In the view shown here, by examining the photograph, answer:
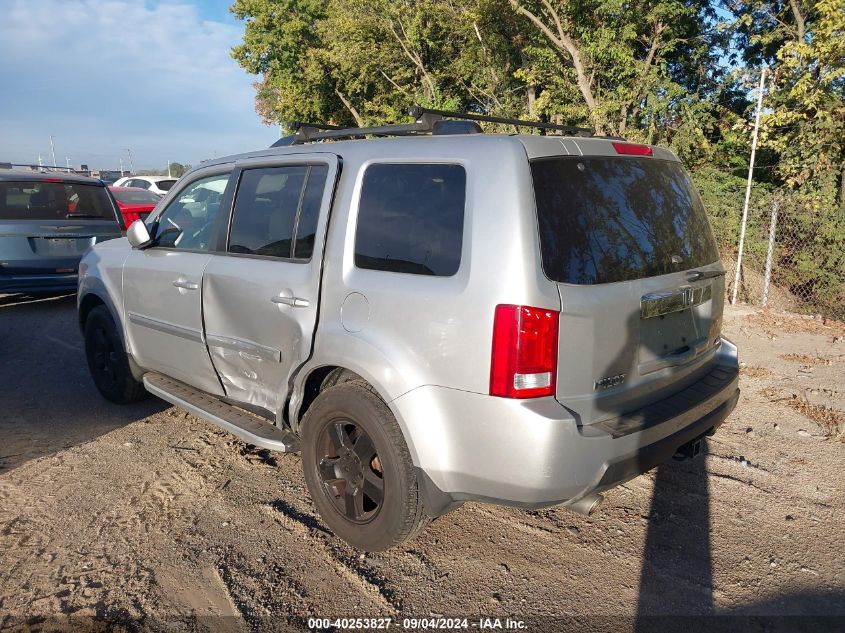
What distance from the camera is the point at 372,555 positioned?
3064 millimetres

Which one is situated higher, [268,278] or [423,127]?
[423,127]

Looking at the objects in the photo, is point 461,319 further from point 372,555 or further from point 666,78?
point 666,78

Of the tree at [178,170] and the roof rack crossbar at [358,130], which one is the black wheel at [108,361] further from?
the tree at [178,170]

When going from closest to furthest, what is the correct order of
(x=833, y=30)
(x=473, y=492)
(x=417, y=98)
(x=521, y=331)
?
(x=521, y=331), (x=473, y=492), (x=833, y=30), (x=417, y=98)

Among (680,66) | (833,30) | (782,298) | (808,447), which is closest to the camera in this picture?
(808,447)

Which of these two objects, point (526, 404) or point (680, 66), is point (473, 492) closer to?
point (526, 404)

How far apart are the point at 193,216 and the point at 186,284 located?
58 centimetres

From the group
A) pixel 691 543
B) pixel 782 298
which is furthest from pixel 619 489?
pixel 782 298

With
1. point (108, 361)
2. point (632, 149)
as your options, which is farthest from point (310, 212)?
point (108, 361)

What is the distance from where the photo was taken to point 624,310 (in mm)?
2637

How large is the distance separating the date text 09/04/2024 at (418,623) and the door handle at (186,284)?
6.91 ft

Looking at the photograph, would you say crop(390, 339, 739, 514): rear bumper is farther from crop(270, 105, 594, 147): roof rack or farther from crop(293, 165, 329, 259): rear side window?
crop(270, 105, 594, 147): roof rack

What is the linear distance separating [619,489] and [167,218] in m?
3.44

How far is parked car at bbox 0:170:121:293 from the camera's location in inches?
307
